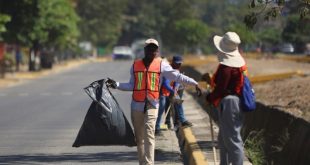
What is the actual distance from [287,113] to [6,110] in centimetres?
1265

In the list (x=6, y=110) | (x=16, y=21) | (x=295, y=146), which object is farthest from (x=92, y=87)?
(x=16, y=21)

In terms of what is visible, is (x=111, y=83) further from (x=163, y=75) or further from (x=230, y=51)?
(x=230, y=51)

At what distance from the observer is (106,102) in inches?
467

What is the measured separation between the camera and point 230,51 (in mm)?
10078

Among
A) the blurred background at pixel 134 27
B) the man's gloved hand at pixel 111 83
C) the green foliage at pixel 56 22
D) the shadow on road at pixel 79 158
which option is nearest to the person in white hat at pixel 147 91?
the man's gloved hand at pixel 111 83

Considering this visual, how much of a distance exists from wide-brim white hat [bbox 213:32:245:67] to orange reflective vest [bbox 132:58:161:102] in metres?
1.29

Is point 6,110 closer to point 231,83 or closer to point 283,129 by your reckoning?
point 283,129

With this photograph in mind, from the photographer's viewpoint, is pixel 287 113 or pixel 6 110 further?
pixel 6 110

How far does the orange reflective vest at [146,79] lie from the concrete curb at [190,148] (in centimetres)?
163

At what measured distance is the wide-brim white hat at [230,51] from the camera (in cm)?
997

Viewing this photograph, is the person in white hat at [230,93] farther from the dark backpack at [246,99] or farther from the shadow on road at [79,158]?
the shadow on road at [79,158]

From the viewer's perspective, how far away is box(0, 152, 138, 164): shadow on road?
538 inches

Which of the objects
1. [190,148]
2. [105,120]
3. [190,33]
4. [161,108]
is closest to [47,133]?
[161,108]

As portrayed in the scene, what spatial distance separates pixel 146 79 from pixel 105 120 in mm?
1024
